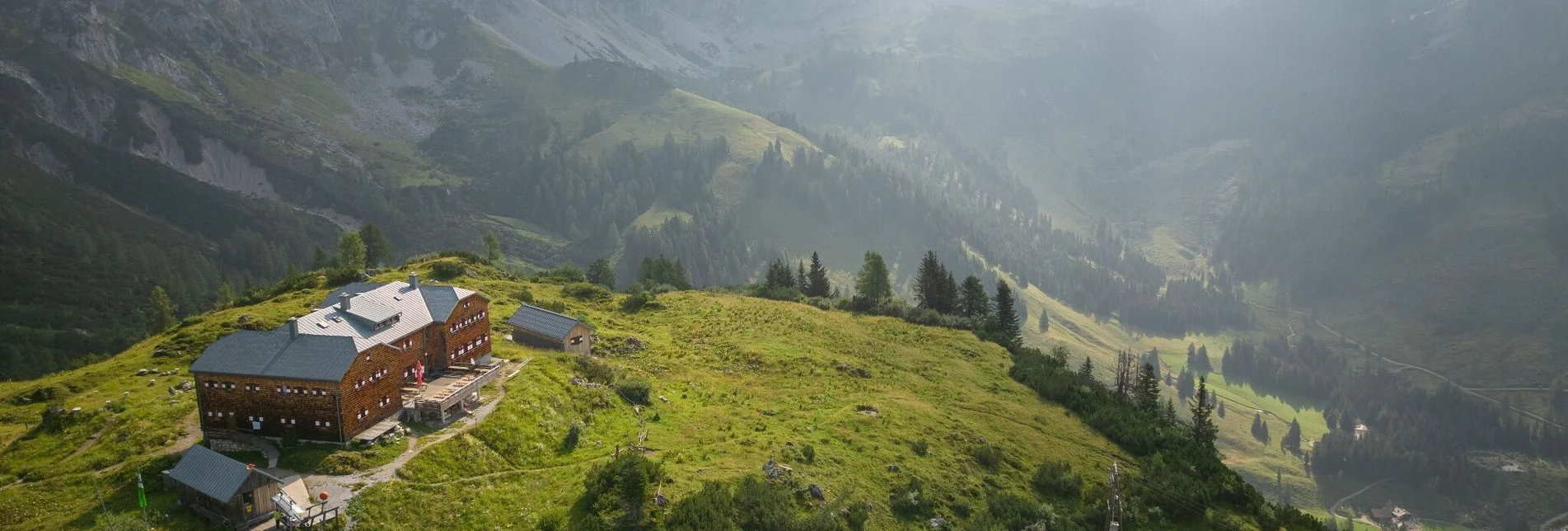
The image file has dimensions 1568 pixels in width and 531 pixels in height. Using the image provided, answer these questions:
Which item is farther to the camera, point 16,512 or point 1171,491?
point 1171,491

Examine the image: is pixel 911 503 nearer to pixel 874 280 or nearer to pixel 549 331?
pixel 549 331

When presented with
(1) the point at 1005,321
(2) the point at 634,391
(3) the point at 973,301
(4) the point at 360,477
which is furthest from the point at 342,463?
(3) the point at 973,301

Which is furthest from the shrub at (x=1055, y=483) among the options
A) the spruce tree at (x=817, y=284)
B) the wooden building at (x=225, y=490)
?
the spruce tree at (x=817, y=284)

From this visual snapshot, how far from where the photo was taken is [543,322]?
2867 inches

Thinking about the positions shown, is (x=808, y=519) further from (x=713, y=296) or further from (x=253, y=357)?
(x=713, y=296)

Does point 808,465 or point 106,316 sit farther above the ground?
point 808,465

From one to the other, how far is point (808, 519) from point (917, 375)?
39.3 metres

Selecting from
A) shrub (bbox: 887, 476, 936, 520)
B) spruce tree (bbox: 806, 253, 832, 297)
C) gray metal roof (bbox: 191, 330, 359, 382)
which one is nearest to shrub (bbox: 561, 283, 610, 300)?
spruce tree (bbox: 806, 253, 832, 297)

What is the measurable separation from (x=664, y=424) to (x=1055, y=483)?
3008cm

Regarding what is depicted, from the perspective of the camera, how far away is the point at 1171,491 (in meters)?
61.9

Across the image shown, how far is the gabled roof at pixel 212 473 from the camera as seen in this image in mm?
38062

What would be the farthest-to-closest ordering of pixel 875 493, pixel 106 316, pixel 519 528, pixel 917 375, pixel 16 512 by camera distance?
pixel 106 316
pixel 917 375
pixel 875 493
pixel 519 528
pixel 16 512

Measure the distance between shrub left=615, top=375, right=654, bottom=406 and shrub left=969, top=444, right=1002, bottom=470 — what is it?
2597cm

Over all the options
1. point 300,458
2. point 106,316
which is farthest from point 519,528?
point 106,316
